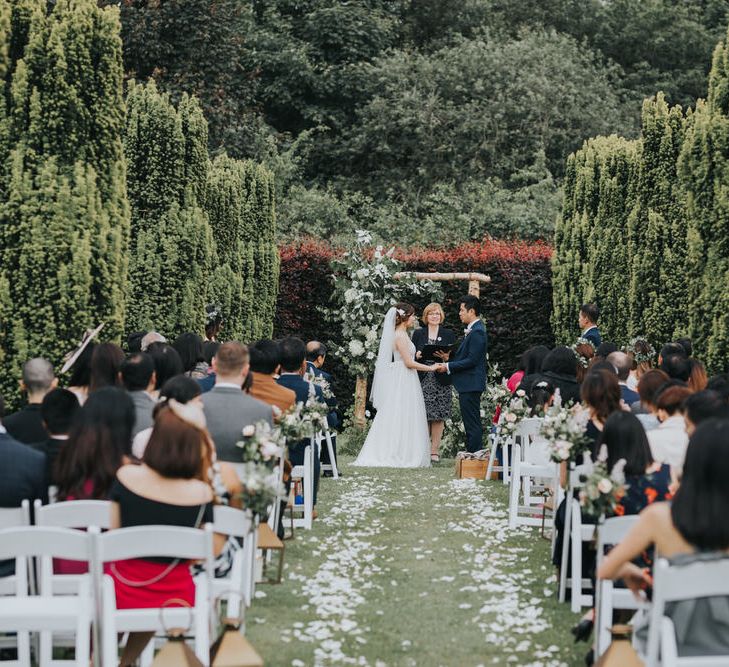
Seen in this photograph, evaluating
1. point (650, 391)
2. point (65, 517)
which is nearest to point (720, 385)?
point (650, 391)

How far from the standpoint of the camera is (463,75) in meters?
28.7

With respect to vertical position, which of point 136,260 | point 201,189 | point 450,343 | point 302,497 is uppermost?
point 201,189

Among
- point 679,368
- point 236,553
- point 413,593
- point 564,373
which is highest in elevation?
point 679,368

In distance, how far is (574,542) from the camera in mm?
7258

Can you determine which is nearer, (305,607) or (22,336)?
(305,607)

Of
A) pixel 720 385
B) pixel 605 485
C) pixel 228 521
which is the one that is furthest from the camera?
pixel 720 385

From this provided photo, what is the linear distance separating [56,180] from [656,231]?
7527 millimetres

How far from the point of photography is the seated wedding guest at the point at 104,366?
24.7ft

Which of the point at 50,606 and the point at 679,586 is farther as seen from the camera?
the point at 50,606

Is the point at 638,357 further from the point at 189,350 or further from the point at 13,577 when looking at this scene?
the point at 13,577

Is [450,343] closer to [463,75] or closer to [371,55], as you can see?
[463,75]

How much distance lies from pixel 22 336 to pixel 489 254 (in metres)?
10.2

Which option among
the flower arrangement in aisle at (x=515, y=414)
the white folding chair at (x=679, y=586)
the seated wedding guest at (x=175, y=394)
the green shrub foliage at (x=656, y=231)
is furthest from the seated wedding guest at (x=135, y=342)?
the white folding chair at (x=679, y=586)

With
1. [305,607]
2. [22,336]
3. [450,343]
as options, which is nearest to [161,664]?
[305,607]
